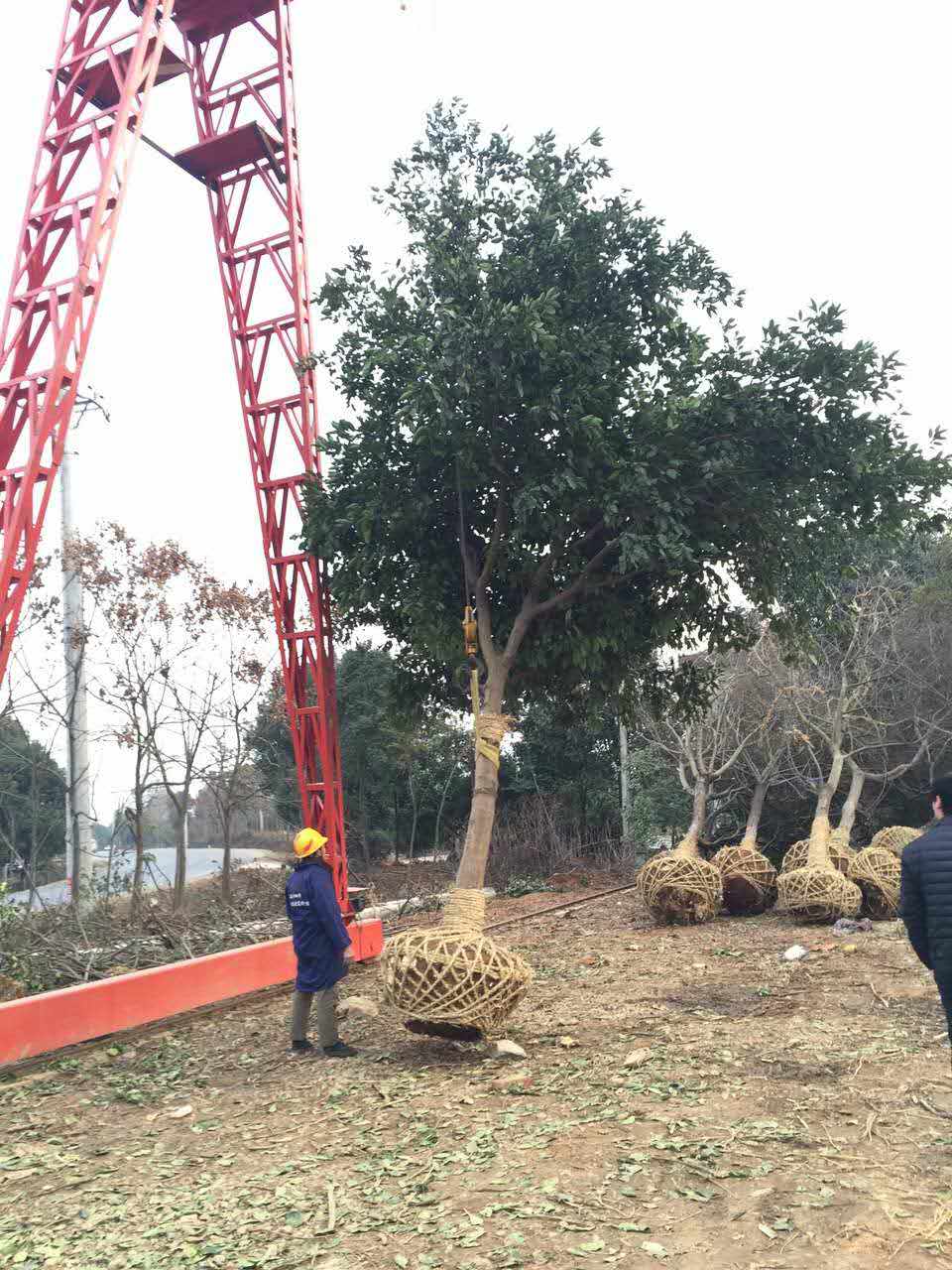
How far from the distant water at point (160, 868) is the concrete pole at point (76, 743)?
1.14 m

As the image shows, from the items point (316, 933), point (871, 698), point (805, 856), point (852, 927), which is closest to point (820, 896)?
point (852, 927)

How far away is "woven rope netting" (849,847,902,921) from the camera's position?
1343 centimetres

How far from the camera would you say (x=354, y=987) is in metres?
9.95

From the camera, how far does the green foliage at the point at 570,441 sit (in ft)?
28.1

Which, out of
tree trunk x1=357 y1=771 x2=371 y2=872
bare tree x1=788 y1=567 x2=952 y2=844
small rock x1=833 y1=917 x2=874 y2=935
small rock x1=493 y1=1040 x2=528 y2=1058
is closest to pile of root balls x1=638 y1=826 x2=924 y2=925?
small rock x1=833 y1=917 x2=874 y2=935

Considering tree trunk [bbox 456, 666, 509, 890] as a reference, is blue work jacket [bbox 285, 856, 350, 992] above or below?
below

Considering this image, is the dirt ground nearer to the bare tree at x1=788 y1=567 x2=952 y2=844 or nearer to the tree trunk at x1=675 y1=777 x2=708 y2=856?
the tree trunk at x1=675 y1=777 x2=708 y2=856

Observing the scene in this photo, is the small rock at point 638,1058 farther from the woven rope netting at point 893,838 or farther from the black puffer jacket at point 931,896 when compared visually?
the woven rope netting at point 893,838

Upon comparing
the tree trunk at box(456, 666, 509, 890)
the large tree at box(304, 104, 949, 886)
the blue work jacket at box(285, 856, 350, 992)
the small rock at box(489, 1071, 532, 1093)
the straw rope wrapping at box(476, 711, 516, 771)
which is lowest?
the small rock at box(489, 1071, 532, 1093)

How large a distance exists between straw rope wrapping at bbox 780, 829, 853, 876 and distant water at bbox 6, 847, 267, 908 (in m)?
9.40

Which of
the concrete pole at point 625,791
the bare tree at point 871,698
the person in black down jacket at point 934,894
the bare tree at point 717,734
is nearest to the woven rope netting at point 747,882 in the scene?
the bare tree at point 871,698

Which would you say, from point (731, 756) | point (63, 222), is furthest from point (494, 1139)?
point (731, 756)

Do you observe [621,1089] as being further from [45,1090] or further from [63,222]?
[63,222]

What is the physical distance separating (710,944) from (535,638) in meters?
4.77
